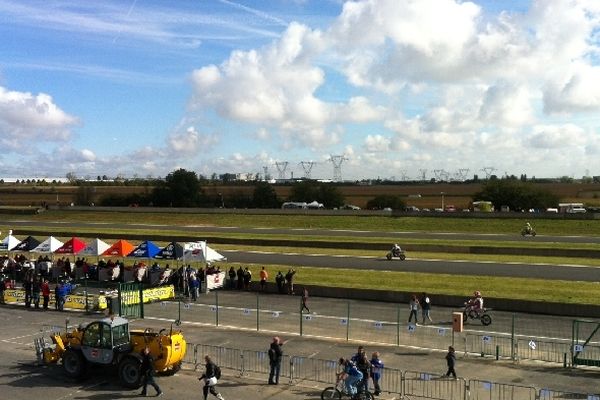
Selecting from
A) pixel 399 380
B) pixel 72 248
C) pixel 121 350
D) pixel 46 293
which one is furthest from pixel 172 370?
pixel 72 248

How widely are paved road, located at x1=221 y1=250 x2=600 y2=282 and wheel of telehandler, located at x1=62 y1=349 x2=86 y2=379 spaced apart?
22932mm

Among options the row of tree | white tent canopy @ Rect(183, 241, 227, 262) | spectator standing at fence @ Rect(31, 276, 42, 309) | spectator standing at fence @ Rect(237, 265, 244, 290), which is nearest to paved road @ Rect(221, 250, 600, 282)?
spectator standing at fence @ Rect(237, 265, 244, 290)

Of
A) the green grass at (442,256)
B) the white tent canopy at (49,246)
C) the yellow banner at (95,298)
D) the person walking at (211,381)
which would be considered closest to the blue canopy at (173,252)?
the yellow banner at (95,298)

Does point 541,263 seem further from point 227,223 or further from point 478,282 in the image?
point 227,223

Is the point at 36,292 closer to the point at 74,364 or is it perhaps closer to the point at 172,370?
the point at 74,364

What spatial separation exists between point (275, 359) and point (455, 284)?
17175mm

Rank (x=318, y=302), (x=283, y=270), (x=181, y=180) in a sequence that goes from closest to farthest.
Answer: (x=318, y=302)
(x=283, y=270)
(x=181, y=180)

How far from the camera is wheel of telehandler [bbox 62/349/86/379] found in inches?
624

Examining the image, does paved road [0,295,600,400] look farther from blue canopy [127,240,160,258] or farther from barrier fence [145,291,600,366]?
blue canopy [127,240,160,258]

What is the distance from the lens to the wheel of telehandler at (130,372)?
49.2 feet

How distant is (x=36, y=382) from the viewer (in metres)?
15.8

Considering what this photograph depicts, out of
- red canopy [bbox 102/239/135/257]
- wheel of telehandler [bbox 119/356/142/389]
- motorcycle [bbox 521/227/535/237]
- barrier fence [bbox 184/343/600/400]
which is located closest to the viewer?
barrier fence [bbox 184/343/600/400]

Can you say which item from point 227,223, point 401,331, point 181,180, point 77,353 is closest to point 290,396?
point 77,353

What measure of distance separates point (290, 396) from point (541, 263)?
2714cm
